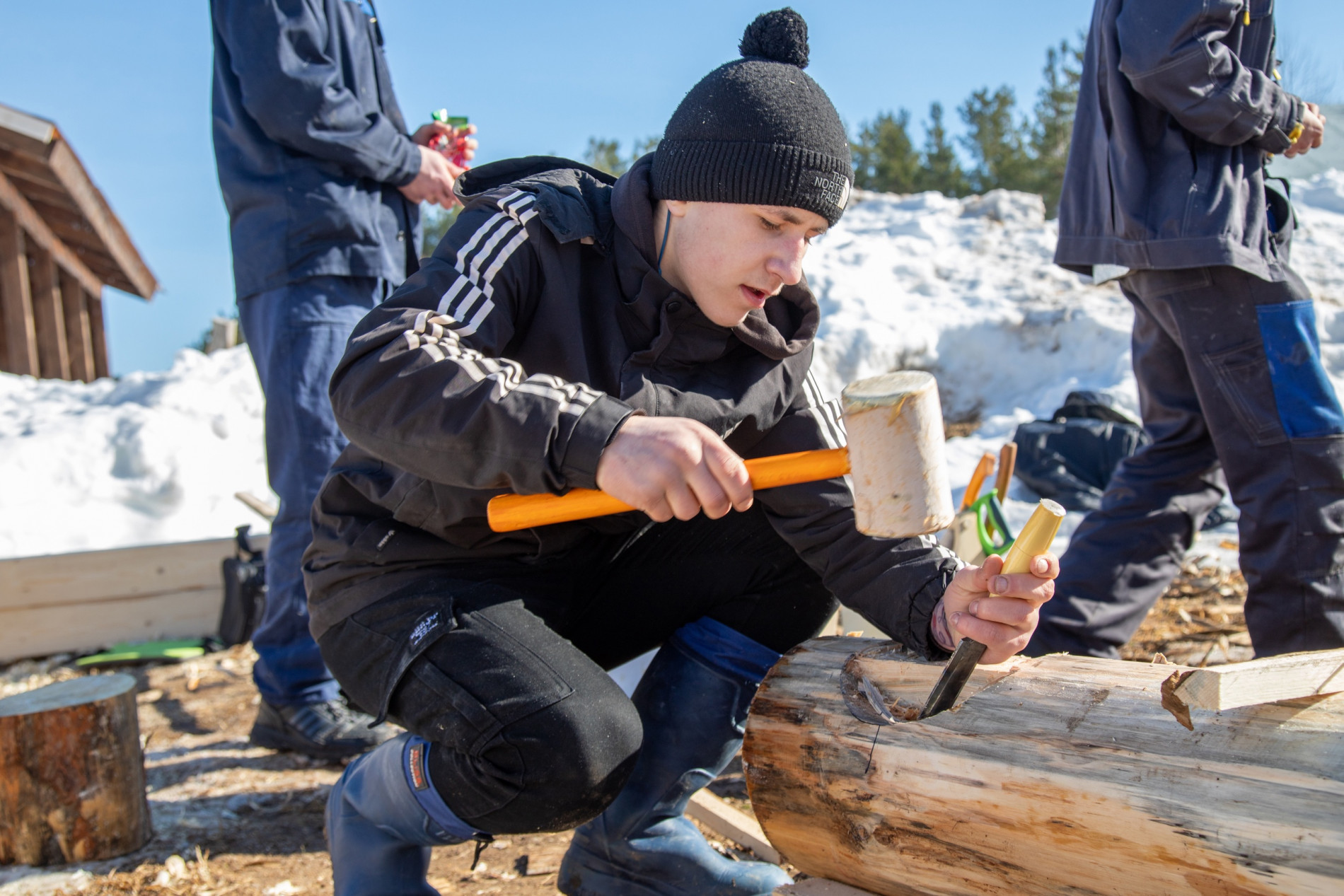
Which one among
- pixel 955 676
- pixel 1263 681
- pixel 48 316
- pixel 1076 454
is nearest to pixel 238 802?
pixel 955 676

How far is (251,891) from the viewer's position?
7.23 feet

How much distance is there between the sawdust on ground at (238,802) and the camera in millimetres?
2236

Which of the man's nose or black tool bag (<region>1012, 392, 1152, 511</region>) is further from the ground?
the man's nose

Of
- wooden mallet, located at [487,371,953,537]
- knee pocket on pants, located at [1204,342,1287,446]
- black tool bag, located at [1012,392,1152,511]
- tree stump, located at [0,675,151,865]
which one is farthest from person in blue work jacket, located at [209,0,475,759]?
black tool bag, located at [1012,392,1152,511]

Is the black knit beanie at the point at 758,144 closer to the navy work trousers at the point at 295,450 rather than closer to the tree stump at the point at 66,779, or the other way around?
the navy work trousers at the point at 295,450

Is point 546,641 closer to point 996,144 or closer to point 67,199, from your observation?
point 67,199

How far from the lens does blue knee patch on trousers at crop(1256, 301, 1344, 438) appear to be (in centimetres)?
261

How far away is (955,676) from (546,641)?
28.3 inches

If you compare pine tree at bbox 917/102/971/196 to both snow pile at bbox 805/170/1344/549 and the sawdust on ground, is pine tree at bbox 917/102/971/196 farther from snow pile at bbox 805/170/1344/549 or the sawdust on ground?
the sawdust on ground

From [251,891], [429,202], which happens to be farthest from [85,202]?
[251,891]

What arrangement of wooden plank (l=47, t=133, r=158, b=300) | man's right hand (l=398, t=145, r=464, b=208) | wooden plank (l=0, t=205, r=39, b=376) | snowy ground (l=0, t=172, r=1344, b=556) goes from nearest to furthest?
1. man's right hand (l=398, t=145, r=464, b=208)
2. snowy ground (l=0, t=172, r=1344, b=556)
3. wooden plank (l=47, t=133, r=158, b=300)
4. wooden plank (l=0, t=205, r=39, b=376)

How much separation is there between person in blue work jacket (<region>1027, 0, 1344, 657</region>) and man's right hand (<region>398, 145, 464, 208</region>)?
201 centimetres

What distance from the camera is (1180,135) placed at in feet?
9.44

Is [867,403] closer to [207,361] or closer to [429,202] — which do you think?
[429,202]
